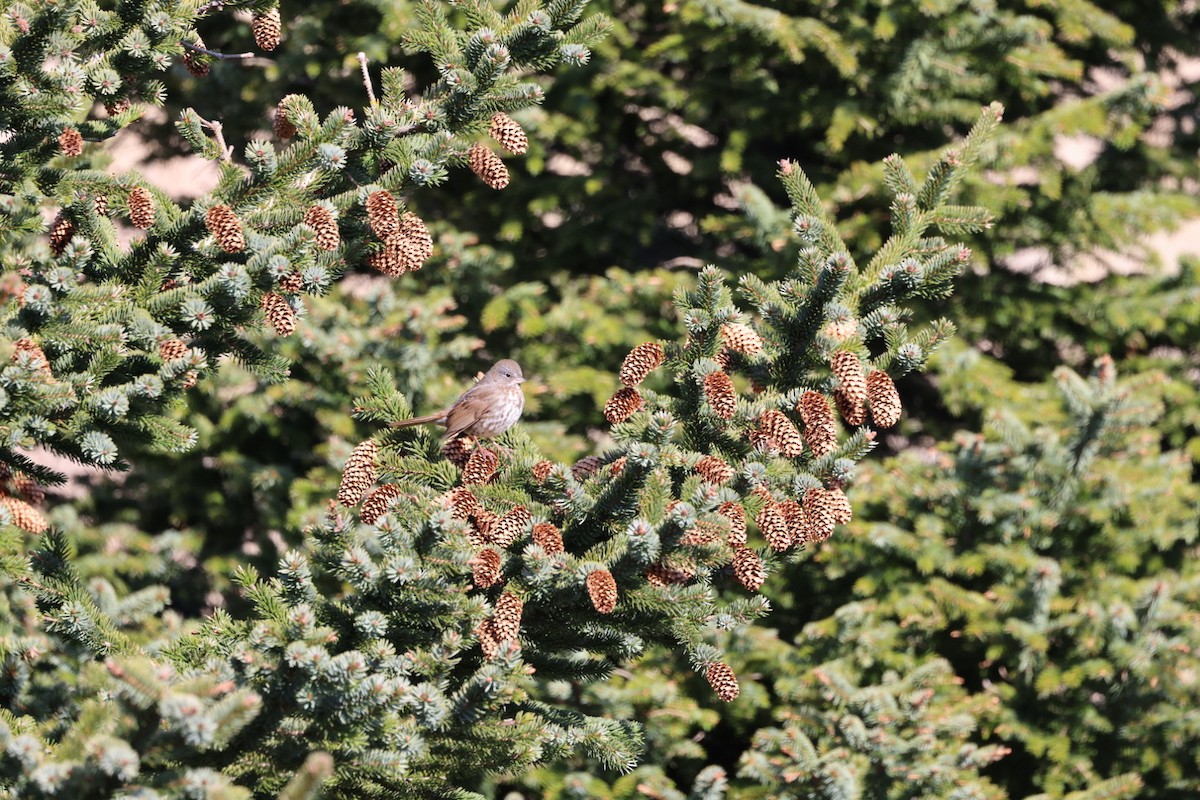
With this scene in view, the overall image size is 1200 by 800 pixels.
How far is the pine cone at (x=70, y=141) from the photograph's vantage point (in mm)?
3592

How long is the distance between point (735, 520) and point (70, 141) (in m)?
2.17

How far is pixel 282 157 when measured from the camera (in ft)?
11.9

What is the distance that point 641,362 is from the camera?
11.9ft

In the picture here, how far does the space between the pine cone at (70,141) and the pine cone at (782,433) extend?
210cm

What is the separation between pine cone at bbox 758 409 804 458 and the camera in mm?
3438

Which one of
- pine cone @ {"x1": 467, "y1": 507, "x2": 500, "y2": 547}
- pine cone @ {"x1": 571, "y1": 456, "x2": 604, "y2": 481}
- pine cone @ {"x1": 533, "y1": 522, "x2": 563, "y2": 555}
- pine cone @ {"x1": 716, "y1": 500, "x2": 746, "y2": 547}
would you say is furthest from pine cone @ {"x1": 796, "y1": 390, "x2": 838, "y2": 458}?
pine cone @ {"x1": 467, "y1": 507, "x2": 500, "y2": 547}

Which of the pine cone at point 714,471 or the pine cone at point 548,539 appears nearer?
the pine cone at point 548,539

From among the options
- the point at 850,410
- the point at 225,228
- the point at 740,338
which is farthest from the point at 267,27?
the point at 850,410

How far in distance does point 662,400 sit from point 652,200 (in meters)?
3.51

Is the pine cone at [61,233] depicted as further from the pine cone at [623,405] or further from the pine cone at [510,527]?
the pine cone at [623,405]

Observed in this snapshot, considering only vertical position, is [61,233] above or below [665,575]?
above

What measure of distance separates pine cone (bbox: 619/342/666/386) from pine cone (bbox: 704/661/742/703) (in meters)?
0.83

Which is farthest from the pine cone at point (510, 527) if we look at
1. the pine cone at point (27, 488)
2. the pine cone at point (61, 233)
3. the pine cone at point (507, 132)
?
the pine cone at point (61, 233)

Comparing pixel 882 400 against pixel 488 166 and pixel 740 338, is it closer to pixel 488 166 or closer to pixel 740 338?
pixel 740 338
